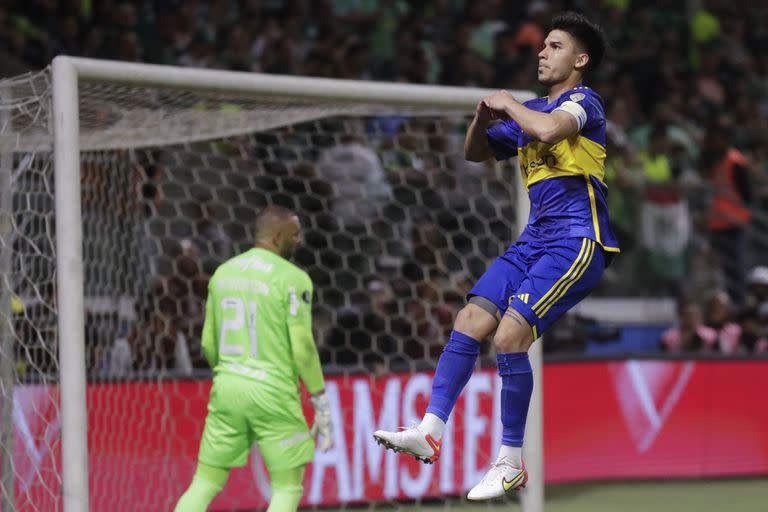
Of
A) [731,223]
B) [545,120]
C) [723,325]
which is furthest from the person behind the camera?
[731,223]

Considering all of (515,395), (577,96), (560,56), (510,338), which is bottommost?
(515,395)

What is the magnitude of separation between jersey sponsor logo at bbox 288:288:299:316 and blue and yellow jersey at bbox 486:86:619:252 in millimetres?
1778

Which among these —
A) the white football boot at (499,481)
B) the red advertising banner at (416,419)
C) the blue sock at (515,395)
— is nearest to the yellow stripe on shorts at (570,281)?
the blue sock at (515,395)

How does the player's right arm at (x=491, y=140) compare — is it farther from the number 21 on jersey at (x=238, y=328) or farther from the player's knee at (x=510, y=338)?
the number 21 on jersey at (x=238, y=328)

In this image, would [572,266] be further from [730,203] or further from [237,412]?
[730,203]

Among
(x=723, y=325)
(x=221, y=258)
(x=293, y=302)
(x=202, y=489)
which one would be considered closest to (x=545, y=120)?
(x=293, y=302)

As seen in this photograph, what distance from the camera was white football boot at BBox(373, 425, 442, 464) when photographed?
13.9 feet

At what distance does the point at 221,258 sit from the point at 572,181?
13.8 ft

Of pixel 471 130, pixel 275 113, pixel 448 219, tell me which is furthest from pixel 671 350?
pixel 471 130

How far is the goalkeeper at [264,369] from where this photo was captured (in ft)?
19.6

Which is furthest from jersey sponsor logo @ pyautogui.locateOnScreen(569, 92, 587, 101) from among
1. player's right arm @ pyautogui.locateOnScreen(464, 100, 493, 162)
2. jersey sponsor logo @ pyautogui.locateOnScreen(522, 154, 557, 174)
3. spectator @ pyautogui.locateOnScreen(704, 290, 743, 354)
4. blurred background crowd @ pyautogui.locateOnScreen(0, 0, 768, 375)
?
spectator @ pyautogui.locateOnScreen(704, 290, 743, 354)

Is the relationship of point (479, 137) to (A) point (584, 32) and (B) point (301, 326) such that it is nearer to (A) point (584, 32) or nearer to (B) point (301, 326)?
(A) point (584, 32)

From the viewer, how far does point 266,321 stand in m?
6.01

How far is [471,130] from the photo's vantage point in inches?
183
